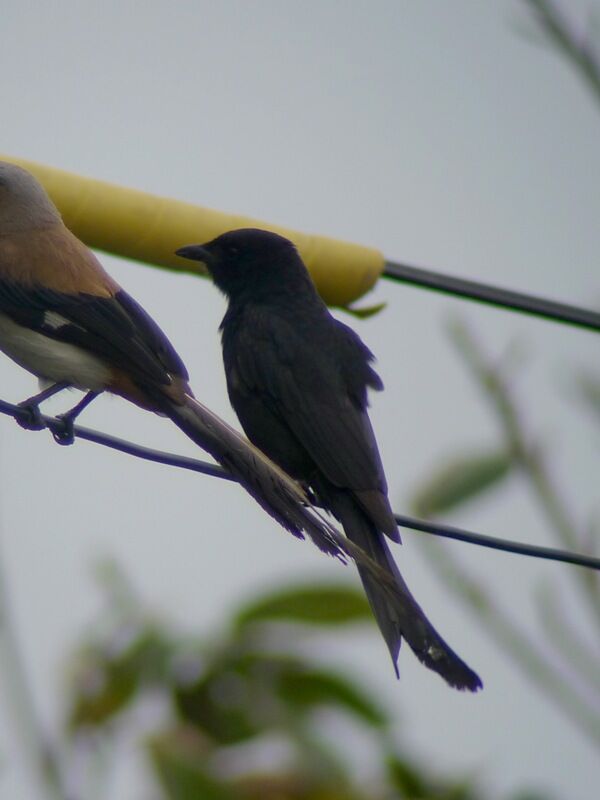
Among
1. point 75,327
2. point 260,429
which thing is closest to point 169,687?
point 75,327

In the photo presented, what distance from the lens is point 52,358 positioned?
4.71 meters

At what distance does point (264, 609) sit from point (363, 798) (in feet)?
2.30

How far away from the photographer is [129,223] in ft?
15.4

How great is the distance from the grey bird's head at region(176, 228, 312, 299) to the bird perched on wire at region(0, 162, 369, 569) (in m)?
0.94

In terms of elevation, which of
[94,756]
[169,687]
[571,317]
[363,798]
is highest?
[571,317]

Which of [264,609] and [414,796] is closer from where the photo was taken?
[414,796]

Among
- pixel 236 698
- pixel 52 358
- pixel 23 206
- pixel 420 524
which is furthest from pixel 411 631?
pixel 23 206

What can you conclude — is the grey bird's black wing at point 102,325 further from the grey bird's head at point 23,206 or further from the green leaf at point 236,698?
the green leaf at point 236,698

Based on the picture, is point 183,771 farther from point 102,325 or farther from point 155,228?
point 155,228

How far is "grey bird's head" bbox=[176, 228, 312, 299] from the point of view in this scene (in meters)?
5.91

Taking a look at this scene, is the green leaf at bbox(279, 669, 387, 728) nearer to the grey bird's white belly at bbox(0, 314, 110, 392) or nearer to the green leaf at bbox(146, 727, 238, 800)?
the green leaf at bbox(146, 727, 238, 800)

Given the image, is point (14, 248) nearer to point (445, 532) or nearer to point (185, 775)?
point (445, 532)

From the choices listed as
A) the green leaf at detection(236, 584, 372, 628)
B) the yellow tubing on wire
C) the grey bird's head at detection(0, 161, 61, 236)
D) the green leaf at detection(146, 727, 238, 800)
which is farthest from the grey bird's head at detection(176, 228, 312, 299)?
the green leaf at detection(146, 727, 238, 800)

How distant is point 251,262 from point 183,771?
331 centimetres
